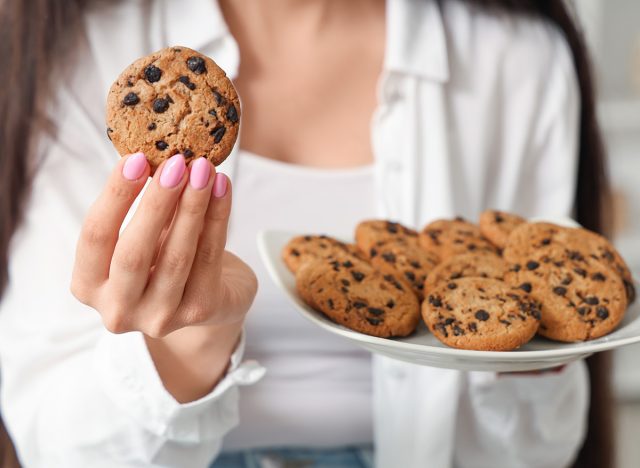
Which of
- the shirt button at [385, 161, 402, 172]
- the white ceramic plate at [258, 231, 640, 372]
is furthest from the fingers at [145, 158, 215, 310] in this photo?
the shirt button at [385, 161, 402, 172]

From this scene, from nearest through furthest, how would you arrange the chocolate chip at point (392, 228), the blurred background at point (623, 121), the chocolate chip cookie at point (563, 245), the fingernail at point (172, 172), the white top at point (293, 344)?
the fingernail at point (172, 172) < the chocolate chip cookie at point (563, 245) < the chocolate chip at point (392, 228) < the white top at point (293, 344) < the blurred background at point (623, 121)

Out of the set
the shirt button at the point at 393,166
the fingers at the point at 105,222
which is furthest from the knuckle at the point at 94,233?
the shirt button at the point at 393,166

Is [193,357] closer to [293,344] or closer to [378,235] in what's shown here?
[378,235]

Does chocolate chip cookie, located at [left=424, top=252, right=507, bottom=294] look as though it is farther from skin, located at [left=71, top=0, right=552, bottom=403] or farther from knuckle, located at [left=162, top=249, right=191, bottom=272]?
knuckle, located at [left=162, top=249, right=191, bottom=272]

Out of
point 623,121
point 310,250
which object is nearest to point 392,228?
point 310,250

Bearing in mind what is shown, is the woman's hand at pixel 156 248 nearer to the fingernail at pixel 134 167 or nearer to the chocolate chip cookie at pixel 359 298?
the fingernail at pixel 134 167
